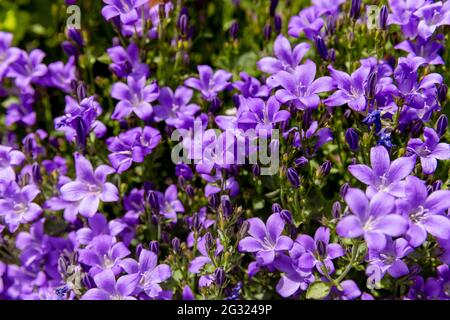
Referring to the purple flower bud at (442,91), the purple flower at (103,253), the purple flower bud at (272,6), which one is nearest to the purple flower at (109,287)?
the purple flower at (103,253)

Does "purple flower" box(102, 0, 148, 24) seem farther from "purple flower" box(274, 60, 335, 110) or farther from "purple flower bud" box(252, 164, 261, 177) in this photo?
"purple flower bud" box(252, 164, 261, 177)

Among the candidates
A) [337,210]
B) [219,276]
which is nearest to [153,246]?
[219,276]

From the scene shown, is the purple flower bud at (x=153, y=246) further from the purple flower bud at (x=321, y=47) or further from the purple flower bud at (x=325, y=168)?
the purple flower bud at (x=321, y=47)

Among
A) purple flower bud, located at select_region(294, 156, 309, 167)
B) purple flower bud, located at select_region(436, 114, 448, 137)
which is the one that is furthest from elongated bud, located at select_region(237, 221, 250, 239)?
purple flower bud, located at select_region(436, 114, 448, 137)

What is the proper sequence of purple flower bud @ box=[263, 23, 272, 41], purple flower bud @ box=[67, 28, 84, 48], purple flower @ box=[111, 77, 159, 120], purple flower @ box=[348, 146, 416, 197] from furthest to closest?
purple flower bud @ box=[263, 23, 272, 41] → purple flower bud @ box=[67, 28, 84, 48] → purple flower @ box=[111, 77, 159, 120] → purple flower @ box=[348, 146, 416, 197]

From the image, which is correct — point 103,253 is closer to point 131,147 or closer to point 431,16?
point 131,147

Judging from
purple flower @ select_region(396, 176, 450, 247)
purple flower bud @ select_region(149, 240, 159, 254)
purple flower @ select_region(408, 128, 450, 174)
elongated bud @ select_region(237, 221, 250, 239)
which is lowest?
purple flower bud @ select_region(149, 240, 159, 254)

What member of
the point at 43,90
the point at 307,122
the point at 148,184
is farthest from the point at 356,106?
the point at 43,90

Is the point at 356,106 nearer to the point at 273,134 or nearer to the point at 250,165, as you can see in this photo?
the point at 273,134
